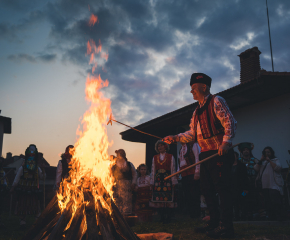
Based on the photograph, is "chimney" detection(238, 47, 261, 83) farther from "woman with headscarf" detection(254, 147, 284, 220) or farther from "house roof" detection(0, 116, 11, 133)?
"house roof" detection(0, 116, 11, 133)

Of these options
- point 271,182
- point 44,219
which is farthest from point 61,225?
point 271,182

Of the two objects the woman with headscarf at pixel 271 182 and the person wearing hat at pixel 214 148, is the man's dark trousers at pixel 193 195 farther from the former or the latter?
the person wearing hat at pixel 214 148

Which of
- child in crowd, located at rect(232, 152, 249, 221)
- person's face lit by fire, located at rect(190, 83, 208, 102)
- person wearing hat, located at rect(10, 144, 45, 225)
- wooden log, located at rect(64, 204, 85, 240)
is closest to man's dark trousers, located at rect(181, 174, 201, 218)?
child in crowd, located at rect(232, 152, 249, 221)

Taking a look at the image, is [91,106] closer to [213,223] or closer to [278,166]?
[213,223]

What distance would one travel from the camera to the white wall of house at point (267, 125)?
848 cm

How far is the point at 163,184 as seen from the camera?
21.9ft

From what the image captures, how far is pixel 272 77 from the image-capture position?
7.54 m

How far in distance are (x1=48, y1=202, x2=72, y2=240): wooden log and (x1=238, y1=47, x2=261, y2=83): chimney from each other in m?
11.4

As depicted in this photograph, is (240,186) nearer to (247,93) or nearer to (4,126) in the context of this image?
(247,93)

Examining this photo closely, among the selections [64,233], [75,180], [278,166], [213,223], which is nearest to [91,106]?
[75,180]

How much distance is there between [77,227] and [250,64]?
12.1 meters

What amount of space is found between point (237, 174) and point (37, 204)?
5199 mm

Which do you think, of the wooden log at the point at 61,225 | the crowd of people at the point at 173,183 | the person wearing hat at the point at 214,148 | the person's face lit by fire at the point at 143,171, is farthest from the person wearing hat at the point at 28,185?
the person wearing hat at the point at 214,148

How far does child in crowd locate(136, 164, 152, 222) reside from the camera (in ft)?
23.4
